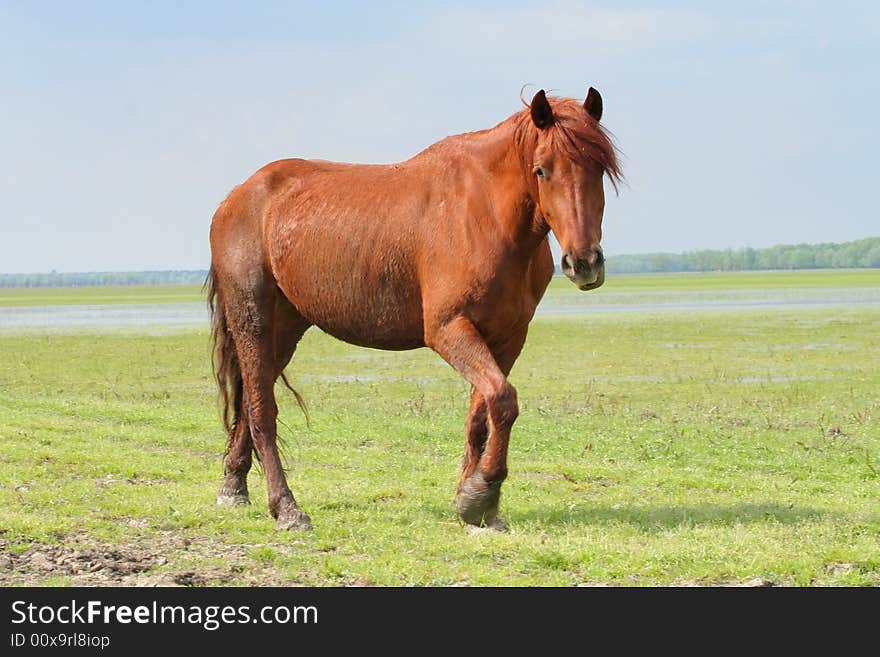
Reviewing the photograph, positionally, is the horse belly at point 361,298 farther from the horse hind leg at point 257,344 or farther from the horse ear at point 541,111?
the horse ear at point 541,111

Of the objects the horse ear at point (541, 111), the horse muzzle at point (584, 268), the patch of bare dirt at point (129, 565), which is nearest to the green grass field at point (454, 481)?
the patch of bare dirt at point (129, 565)

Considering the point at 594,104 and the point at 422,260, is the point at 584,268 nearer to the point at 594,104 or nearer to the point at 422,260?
the point at 594,104

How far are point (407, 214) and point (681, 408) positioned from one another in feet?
31.7

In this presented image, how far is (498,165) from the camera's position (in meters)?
7.37

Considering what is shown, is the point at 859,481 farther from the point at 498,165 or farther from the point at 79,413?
the point at 79,413

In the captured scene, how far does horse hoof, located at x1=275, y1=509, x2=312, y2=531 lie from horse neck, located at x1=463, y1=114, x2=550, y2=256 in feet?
7.70

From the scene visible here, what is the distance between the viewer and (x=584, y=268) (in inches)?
256

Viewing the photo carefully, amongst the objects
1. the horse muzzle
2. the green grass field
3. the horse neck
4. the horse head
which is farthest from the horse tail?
the horse muzzle

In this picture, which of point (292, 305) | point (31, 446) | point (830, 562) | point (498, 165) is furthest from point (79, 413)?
point (830, 562)

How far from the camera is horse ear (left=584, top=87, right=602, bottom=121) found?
7031 millimetres

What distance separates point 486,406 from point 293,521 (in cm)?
153

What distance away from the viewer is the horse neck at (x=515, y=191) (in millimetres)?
7121

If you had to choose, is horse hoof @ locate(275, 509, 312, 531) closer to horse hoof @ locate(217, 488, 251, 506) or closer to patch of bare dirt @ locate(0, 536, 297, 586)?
patch of bare dirt @ locate(0, 536, 297, 586)

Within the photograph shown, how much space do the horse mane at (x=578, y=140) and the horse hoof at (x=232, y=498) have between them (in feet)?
11.3
